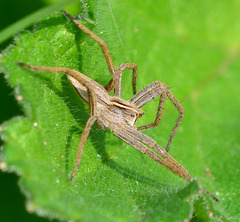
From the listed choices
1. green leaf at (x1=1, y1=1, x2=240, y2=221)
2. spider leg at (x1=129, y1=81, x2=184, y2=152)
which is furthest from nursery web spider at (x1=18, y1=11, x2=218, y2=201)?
green leaf at (x1=1, y1=1, x2=240, y2=221)

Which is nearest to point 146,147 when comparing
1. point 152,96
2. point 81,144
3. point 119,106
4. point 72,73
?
point 119,106

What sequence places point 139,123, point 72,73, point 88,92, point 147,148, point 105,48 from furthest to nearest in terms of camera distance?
1. point 139,123
2. point 147,148
3. point 105,48
4. point 88,92
5. point 72,73

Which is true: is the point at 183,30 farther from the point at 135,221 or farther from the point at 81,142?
the point at 135,221

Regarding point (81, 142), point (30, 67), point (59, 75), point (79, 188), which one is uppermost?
point (30, 67)

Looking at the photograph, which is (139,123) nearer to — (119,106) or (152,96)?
(152,96)

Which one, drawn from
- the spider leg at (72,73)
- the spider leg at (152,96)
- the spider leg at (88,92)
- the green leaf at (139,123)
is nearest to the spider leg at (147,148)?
the green leaf at (139,123)

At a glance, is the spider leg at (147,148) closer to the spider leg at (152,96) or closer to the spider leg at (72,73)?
the spider leg at (152,96)

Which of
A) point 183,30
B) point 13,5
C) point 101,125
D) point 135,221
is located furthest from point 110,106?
point 183,30
